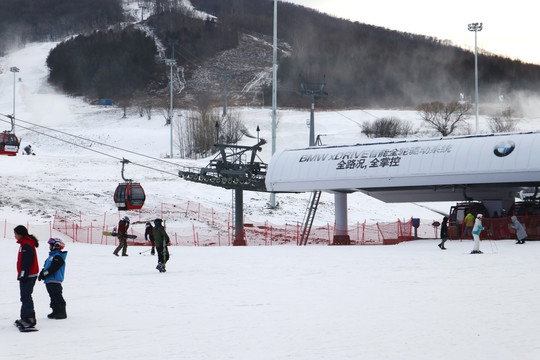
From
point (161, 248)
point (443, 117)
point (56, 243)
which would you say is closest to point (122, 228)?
point (161, 248)

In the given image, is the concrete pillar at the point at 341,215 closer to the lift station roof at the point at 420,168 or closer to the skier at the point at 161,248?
the lift station roof at the point at 420,168

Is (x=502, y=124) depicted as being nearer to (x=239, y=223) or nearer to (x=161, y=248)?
(x=239, y=223)

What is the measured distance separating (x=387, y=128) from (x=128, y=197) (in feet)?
216

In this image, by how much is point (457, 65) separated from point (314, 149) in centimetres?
13516

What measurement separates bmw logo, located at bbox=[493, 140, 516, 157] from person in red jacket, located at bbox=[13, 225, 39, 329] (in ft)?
83.2

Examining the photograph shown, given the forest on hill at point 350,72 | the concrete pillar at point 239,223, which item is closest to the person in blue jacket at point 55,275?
the concrete pillar at point 239,223

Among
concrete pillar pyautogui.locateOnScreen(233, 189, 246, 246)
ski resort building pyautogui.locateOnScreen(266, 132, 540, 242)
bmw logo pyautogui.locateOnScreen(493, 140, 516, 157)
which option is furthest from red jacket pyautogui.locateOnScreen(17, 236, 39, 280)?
concrete pillar pyautogui.locateOnScreen(233, 189, 246, 246)

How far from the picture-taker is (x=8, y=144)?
5391cm

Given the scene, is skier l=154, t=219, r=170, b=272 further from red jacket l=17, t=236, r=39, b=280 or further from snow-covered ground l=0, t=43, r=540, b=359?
red jacket l=17, t=236, r=39, b=280

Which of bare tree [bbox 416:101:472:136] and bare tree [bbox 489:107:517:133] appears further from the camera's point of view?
bare tree [bbox 416:101:472:136]

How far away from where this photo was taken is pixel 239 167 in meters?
41.4

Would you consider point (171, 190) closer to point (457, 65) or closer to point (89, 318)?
point (89, 318)

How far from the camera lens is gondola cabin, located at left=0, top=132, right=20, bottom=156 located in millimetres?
53562

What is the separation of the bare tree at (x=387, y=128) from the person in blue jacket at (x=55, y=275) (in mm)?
81144
